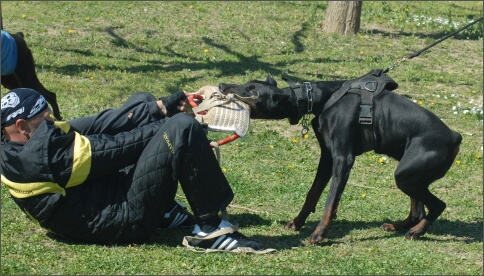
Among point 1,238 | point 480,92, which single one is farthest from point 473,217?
point 480,92

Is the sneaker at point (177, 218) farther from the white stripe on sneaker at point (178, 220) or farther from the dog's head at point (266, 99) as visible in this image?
the dog's head at point (266, 99)

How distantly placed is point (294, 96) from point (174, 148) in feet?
4.05

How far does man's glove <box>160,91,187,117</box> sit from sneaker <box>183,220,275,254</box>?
84cm

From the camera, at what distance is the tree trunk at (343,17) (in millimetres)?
12938

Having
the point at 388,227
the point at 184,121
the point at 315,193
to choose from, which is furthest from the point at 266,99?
the point at 388,227

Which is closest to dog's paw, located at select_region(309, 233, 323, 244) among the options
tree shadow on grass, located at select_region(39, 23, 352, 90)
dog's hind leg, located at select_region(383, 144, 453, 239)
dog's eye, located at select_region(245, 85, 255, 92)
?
dog's hind leg, located at select_region(383, 144, 453, 239)

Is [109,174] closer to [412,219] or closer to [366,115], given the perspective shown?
[366,115]

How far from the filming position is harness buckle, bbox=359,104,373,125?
568 cm

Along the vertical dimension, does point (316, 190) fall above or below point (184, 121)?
below

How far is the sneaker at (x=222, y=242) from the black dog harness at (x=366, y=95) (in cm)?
121

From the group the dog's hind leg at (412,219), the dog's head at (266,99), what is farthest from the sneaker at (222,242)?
the dog's hind leg at (412,219)

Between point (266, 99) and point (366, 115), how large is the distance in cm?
76

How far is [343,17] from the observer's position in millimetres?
13055

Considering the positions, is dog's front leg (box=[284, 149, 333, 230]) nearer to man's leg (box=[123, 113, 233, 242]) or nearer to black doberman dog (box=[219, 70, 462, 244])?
black doberman dog (box=[219, 70, 462, 244])
